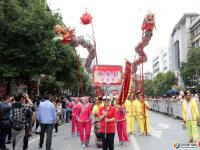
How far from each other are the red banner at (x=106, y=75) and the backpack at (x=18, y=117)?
456 cm

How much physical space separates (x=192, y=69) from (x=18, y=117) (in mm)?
49746

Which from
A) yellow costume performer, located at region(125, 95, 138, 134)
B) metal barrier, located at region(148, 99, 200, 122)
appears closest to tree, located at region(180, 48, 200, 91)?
metal barrier, located at region(148, 99, 200, 122)

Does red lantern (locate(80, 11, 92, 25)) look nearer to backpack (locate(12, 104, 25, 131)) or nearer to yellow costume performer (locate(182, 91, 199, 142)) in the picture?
yellow costume performer (locate(182, 91, 199, 142))

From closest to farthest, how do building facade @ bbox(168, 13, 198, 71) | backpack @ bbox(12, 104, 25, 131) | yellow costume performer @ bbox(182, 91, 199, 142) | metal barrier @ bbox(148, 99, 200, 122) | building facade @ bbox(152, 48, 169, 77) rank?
1. backpack @ bbox(12, 104, 25, 131)
2. yellow costume performer @ bbox(182, 91, 199, 142)
3. metal barrier @ bbox(148, 99, 200, 122)
4. building facade @ bbox(168, 13, 198, 71)
5. building facade @ bbox(152, 48, 169, 77)

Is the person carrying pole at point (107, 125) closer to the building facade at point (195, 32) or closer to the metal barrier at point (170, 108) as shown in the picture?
the metal barrier at point (170, 108)

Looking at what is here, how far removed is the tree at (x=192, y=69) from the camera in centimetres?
5856

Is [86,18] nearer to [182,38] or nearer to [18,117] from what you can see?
[18,117]

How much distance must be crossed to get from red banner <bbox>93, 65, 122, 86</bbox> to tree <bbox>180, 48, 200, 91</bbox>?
43.2 meters

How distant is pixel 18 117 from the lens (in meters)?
11.9

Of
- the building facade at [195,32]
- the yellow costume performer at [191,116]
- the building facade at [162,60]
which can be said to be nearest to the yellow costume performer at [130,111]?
the yellow costume performer at [191,116]

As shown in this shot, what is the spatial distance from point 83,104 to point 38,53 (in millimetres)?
8758

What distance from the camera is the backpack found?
1191 centimetres

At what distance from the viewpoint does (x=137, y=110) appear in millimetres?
19453

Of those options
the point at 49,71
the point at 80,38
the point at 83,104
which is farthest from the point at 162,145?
the point at 49,71
